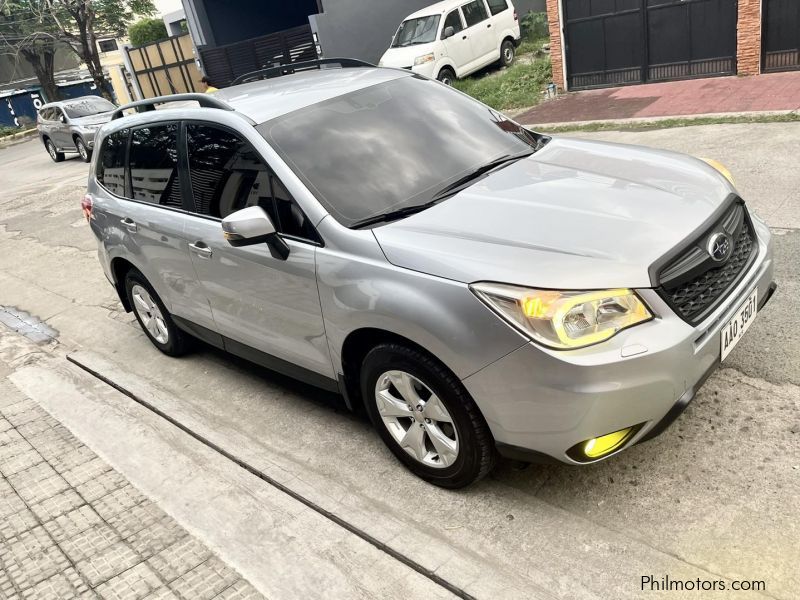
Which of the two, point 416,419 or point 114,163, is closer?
point 416,419

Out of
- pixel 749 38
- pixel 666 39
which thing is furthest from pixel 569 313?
pixel 666 39

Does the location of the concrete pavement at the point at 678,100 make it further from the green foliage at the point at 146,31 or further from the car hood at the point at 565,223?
the green foliage at the point at 146,31

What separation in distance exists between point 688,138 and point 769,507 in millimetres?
6368

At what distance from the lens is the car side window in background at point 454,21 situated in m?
15.5

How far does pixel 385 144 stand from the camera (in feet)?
12.0

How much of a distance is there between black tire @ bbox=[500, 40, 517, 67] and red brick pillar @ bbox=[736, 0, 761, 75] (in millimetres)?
7011

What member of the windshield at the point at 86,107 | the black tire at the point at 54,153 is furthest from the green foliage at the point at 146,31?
the windshield at the point at 86,107

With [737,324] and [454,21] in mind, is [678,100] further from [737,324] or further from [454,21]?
[737,324]

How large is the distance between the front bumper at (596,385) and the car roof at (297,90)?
1.97 metres

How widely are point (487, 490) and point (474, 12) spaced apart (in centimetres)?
1498

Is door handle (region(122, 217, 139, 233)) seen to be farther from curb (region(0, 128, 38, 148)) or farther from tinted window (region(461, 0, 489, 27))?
curb (region(0, 128, 38, 148))

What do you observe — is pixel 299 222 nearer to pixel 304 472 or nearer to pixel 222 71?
pixel 304 472

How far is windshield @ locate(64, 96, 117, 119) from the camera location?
19203mm

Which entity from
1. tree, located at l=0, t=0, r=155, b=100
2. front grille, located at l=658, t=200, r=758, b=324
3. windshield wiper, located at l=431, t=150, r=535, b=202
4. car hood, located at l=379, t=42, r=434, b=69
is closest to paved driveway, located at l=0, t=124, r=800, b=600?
front grille, located at l=658, t=200, r=758, b=324
